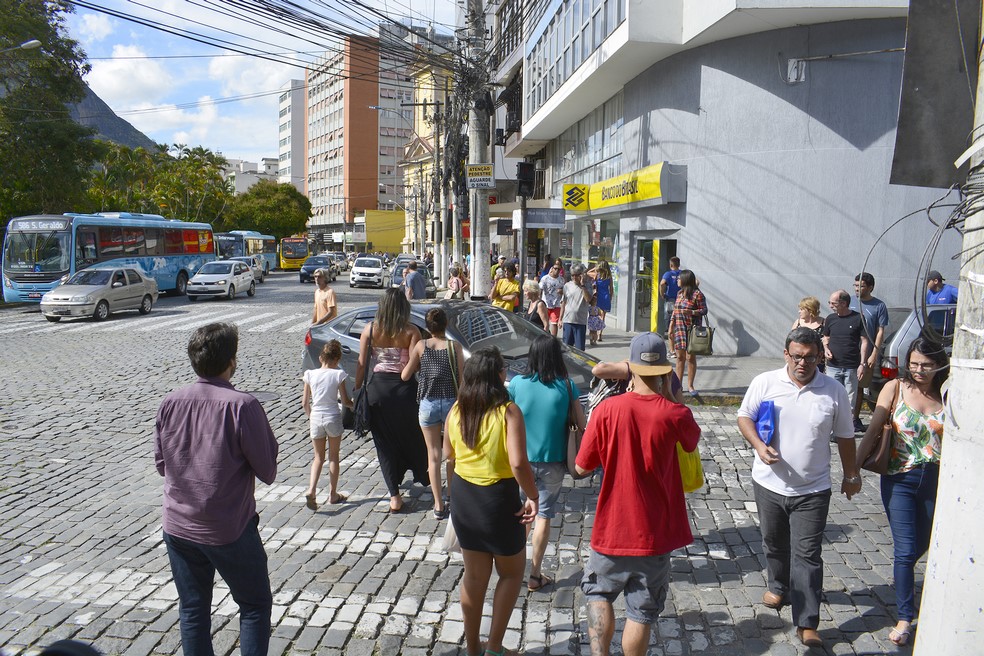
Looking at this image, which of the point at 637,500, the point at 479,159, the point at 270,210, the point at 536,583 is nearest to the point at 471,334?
the point at 536,583

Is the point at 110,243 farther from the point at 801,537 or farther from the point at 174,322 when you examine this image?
the point at 801,537

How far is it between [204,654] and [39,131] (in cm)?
2936

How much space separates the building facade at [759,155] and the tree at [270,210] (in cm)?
6338

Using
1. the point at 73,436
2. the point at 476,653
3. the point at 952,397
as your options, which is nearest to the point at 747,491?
the point at 476,653

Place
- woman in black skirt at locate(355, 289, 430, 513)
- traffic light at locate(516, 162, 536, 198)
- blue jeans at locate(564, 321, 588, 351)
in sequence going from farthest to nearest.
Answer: traffic light at locate(516, 162, 536, 198)
blue jeans at locate(564, 321, 588, 351)
woman in black skirt at locate(355, 289, 430, 513)

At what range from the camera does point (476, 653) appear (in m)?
3.71

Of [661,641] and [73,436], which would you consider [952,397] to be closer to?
[661,641]

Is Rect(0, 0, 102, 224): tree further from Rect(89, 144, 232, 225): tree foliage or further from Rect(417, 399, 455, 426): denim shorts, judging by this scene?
Rect(417, 399, 455, 426): denim shorts

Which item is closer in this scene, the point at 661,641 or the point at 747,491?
the point at 661,641

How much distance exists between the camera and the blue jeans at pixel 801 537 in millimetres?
3859

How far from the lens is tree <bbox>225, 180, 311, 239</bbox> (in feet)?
247

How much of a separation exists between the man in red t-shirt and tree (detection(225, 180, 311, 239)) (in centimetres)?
7417

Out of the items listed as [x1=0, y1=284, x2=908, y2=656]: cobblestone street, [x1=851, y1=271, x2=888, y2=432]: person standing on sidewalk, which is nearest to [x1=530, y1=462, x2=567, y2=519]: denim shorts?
[x1=0, y1=284, x2=908, y2=656]: cobblestone street

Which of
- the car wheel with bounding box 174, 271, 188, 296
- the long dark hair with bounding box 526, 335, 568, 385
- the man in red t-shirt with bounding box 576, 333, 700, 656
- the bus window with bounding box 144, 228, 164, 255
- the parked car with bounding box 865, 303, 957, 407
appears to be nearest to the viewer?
the man in red t-shirt with bounding box 576, 333, 700, 656
